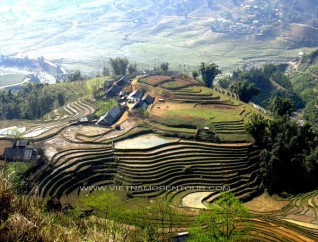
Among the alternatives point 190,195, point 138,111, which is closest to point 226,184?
point 190,195

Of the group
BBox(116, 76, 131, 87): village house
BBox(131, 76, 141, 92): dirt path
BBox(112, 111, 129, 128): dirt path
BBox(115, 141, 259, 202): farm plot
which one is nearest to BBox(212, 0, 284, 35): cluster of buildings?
BBox(131, 76, 141, 92): dirt path

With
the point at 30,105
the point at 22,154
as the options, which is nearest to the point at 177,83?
the point at 30,105

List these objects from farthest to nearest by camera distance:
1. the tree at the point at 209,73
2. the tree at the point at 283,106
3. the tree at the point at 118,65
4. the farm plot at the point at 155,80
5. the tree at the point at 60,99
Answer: the tree at the point at 118,65 < the tree at the point at 209,73 < the tree at the point at 60,99 < the farm plot at the point at 155,80 < the tree at the point at 283,106

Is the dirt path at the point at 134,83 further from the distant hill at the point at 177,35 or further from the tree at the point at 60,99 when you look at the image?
the distant hill at the point at 177,35

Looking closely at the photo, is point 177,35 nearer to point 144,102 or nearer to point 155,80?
point 155,80

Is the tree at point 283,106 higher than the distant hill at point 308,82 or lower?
higher

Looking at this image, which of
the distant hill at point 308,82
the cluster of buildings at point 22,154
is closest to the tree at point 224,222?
the cluster of buildings at point 22,154
